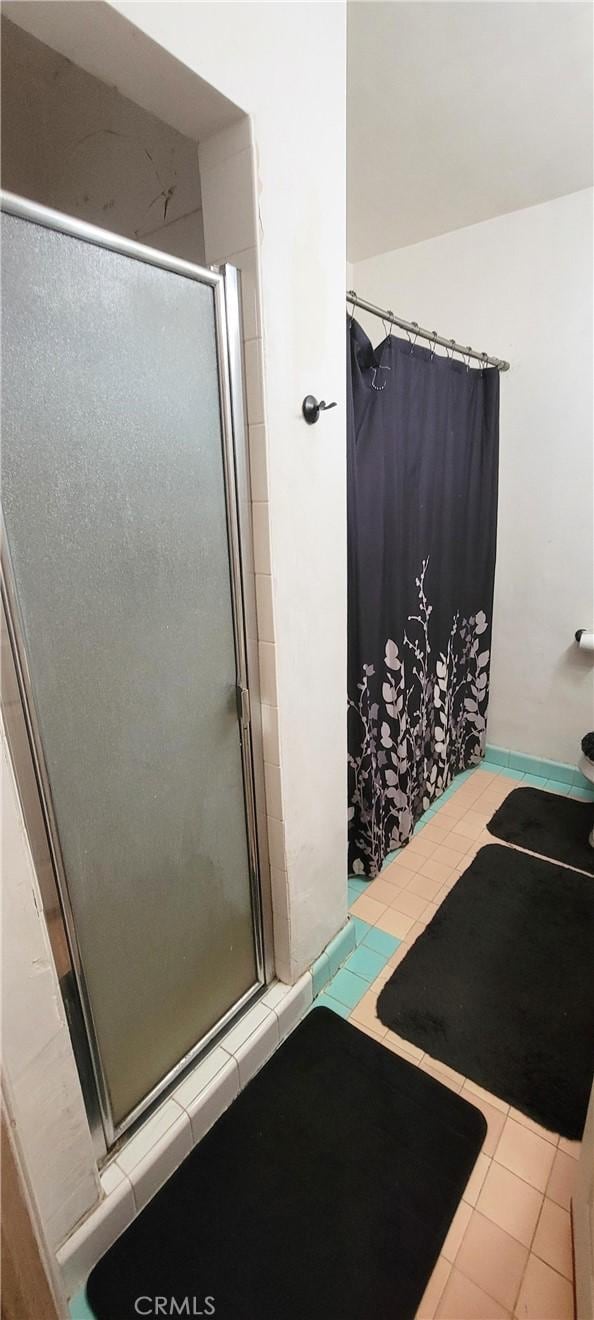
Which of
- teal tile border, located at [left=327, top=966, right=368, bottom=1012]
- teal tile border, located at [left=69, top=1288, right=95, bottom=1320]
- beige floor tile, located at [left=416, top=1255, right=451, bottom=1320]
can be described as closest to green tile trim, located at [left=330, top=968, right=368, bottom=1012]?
teal tile border, located at [left=327, top=966, right=368, bottom=1012]

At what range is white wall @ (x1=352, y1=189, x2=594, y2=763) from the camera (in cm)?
218

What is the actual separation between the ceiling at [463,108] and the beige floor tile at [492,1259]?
2.66 meters

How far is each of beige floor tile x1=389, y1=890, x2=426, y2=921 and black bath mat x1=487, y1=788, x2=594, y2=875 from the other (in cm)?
52

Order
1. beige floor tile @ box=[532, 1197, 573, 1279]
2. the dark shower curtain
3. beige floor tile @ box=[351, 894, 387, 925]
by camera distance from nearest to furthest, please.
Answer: beige floor tile @ box=[532, 1197, 573, 1279] < the dark shower curtain < beige floor tile @ box=[351, 894, 387, 925]

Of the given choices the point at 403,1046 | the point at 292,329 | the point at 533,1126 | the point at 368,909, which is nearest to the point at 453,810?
the point at 368,909

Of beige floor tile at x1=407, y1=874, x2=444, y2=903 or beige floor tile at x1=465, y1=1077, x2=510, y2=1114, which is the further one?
beige floor tile at x1=407, y1=874, x2=444, y2=903

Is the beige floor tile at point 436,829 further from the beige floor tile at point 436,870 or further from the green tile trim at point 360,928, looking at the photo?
the green tile trim at point 360,928

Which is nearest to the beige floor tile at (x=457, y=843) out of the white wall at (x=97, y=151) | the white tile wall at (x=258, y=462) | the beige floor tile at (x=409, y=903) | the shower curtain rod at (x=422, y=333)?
the beige floor tile at (x=409, y=903)

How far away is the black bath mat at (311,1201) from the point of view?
100 cm

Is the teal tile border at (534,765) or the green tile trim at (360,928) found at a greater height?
the teal tile border at (534,765)

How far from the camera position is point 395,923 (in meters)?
1.84

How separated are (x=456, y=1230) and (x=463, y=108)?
9.19 feet

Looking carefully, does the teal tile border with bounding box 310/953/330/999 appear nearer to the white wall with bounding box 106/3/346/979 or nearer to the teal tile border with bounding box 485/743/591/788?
the white wall with bounding box 106/3/346/979

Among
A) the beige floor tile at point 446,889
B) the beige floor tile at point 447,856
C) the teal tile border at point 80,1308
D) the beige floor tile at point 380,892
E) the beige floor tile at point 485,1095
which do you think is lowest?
the beige floor tile at point 485,1095
